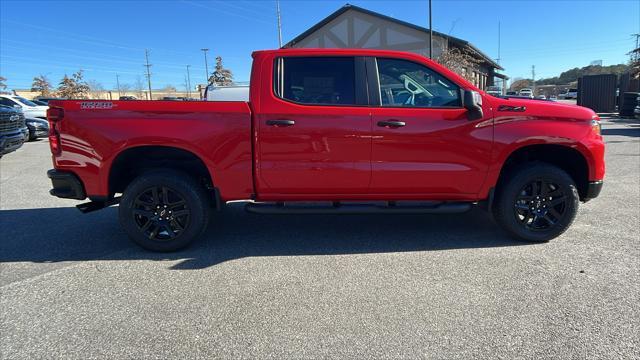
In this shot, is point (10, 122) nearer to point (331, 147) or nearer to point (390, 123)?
point (331, 147)

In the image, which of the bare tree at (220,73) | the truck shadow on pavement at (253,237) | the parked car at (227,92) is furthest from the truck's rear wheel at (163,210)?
the bare tree at (220,73)

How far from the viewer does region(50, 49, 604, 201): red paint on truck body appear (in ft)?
12.7

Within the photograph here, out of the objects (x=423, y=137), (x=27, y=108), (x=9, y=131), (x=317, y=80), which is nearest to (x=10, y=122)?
(x=9, y=131)

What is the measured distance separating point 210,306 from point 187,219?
1.32 metres

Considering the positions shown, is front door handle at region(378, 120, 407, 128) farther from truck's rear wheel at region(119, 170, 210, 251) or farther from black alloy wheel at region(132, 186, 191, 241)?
black alloy wheel at region(132, 186, 191, 241)

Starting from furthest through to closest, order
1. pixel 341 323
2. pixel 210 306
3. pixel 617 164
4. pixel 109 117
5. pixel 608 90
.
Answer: pixel 608 90 < pixel 617 164 < pixel 109 117 < pixel 210 306 < pixel 341 323

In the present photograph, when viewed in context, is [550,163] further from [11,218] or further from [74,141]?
[11,218]

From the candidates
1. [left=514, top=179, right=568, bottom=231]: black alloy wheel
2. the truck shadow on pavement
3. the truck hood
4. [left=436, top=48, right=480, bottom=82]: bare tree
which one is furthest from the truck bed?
[left=436, top=48, right=480, bottom=82]: bare tree

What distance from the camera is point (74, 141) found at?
12.9 feet

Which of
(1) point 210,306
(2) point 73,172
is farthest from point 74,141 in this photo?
(1) point 210,306

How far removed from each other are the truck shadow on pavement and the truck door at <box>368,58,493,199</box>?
622 millimetres

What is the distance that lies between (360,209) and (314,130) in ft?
3.09

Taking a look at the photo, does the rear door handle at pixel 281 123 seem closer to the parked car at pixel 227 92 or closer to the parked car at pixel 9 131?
the parked car at pixel 227 92

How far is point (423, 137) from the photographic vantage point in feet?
13.0
